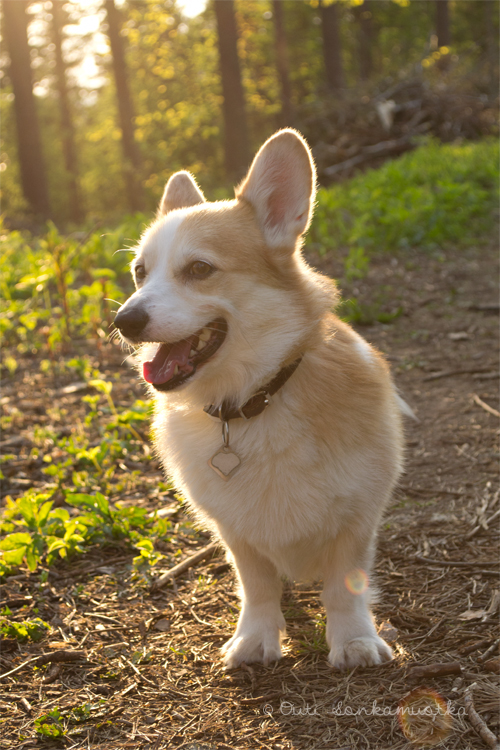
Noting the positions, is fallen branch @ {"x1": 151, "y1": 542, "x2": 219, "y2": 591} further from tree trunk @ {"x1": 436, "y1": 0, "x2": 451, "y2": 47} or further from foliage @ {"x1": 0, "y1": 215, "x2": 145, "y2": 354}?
tree trunk @ {"x1": 436, "y1": 0, "x2": 451, "y2": 47}

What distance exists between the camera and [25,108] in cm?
1516

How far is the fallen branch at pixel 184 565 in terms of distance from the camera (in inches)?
119

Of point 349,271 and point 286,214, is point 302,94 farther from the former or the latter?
point 286,214

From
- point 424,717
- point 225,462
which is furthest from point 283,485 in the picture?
point 424,717

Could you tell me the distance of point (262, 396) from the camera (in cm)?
249

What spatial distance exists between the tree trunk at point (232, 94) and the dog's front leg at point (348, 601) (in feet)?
38.2

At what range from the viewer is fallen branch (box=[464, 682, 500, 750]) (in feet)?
6.03

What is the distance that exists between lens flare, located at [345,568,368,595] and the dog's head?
80 centimetres

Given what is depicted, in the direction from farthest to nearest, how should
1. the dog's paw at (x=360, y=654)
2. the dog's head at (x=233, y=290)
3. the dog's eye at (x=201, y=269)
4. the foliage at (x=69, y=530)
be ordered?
the foliage at (x=69, y=530), the dog's eye at (x=201, y=269), the dog's head at (x=233, y=290), the dog's paw at (x=360, y=654)

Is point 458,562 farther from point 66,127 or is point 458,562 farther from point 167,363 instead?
point 66,127

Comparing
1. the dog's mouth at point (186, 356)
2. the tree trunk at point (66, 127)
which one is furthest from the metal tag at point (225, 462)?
the tree trunk at point (66, 127)

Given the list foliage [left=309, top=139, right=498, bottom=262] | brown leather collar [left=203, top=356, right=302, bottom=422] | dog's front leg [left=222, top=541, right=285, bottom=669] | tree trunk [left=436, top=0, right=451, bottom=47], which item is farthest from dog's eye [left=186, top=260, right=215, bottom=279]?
tree trunk [left=436, top=0, right=451, bottom=47]

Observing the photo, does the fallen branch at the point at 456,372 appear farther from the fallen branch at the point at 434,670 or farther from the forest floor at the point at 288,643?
the fallen branch at the point at 434,670

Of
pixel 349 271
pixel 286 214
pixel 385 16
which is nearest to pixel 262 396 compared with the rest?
pixel 286 214
